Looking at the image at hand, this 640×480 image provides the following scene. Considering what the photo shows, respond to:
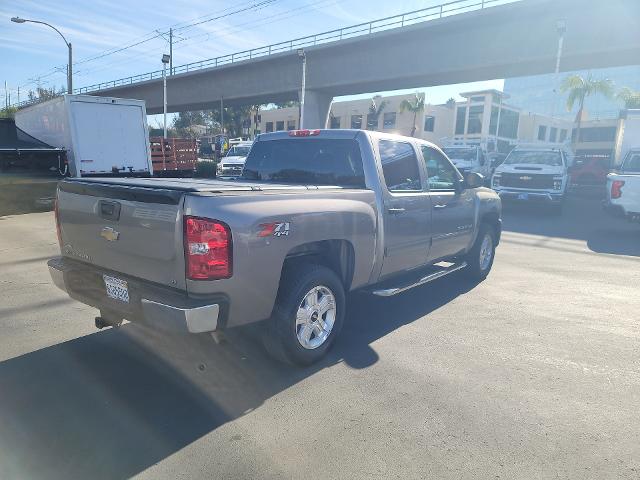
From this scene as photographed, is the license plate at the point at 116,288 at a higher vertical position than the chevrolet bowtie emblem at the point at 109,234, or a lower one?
lower

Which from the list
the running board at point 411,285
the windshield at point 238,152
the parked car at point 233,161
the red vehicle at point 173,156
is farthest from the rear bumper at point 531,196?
the windshield at point 238,152

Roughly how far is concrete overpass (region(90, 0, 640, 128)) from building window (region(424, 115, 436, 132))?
65.3ft

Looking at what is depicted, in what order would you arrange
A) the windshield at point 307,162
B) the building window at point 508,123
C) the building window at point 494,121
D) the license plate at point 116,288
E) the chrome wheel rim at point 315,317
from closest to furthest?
the license plate at point 116,288, the chrome wheel rim at point 315,317, the windshield at point 307,162, the building window at point 494,121, the building window at point 508,123

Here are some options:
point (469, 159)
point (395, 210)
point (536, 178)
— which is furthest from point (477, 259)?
point (469, 159)

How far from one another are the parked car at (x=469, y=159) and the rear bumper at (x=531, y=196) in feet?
17.0

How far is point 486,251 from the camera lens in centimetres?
711

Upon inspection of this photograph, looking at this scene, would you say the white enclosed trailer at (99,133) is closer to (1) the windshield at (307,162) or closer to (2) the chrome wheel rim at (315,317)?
(1) the windshield at (307,162)

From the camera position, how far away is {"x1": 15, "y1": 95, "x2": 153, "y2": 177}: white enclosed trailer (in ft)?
45.4

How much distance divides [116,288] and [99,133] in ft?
41.4

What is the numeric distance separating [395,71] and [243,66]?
15.0 meters

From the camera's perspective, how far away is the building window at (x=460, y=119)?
2100 inches

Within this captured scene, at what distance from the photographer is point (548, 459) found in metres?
2.79

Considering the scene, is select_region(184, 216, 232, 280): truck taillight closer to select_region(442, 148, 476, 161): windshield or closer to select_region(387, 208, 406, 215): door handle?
select_region(387, 208, 406, 215): door handle

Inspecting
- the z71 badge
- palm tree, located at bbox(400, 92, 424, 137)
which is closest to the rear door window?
the z71 badge
